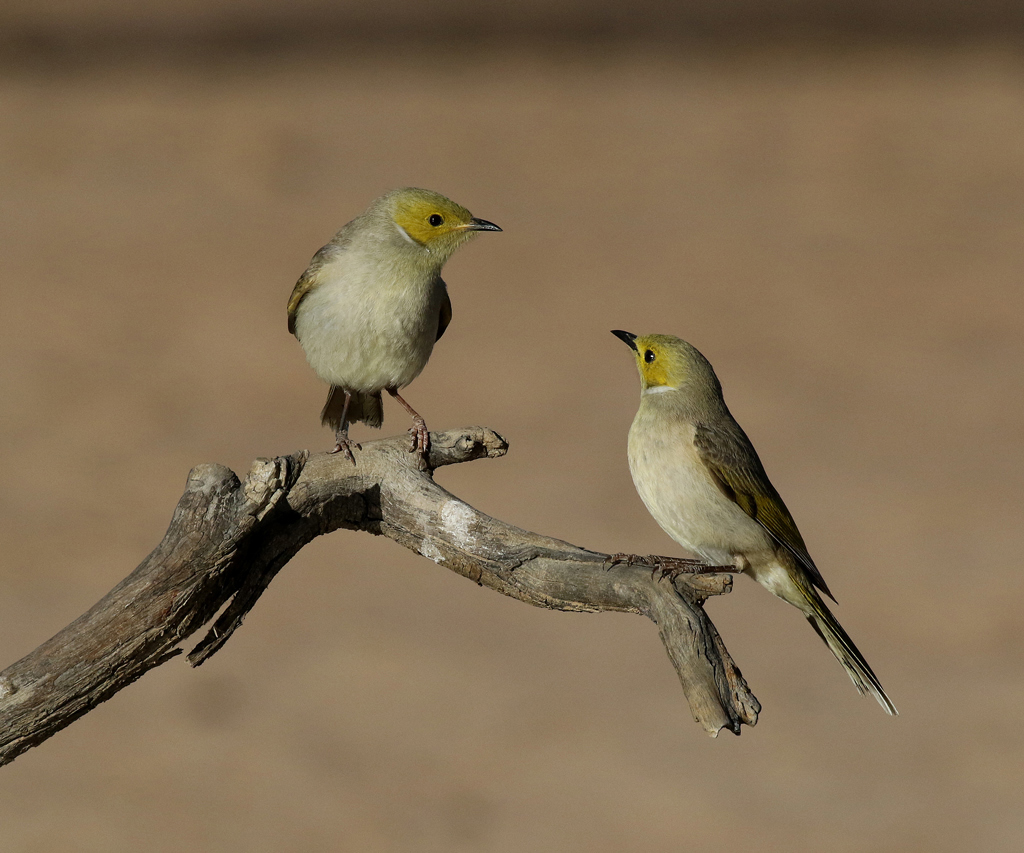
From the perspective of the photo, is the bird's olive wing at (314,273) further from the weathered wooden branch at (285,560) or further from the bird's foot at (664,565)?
the bird's foot at (664,565)

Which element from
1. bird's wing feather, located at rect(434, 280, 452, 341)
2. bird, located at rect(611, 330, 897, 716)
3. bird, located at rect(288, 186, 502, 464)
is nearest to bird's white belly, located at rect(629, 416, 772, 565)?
bird, located at rect(611, 330, 897, 716)

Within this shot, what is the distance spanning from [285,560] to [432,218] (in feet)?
5.71

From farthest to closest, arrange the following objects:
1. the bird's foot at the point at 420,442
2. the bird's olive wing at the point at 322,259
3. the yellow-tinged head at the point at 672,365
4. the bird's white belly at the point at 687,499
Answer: the bird's olive wing at the point at 322,259
the yellow-tinged head at the point at 672,365
the bird's foot at the point at 420,442
the bird's white belly at the point at 687,499

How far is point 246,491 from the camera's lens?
5133 millimetres

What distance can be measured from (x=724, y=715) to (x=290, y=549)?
2137 millimetres

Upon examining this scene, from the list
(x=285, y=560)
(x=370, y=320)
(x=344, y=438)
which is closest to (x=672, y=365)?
(x=370, y=320)

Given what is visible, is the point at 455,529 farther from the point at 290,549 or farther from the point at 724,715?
the point at 724,715

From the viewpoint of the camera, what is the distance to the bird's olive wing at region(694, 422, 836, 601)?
18.3 ft

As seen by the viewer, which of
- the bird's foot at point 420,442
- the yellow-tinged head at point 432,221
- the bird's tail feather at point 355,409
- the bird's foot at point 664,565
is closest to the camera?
the bird's foot at point 664,565

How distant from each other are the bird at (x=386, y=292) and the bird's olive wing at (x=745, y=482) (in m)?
1.31

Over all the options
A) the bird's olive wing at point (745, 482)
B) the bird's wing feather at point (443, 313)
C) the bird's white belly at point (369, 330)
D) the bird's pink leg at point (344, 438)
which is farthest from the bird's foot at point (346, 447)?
the bird's olive wing at point (745, 482)

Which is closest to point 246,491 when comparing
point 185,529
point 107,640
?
point 185,529

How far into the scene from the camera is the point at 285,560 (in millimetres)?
5504

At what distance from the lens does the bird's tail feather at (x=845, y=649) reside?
18.3 feet
